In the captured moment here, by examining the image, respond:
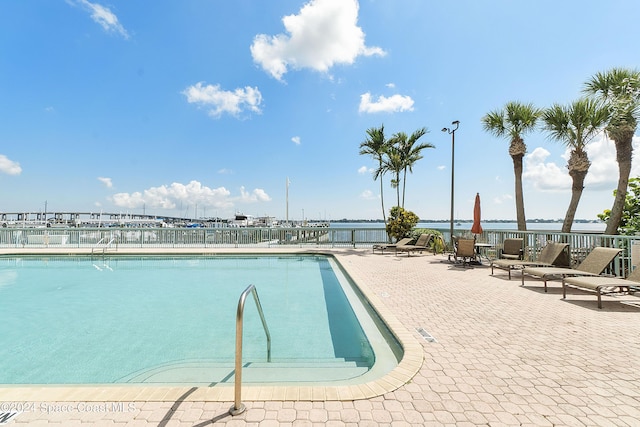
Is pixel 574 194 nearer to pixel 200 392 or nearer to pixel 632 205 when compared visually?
pixel 632 205

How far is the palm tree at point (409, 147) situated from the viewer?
15.4 metres

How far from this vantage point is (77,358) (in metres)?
3.39

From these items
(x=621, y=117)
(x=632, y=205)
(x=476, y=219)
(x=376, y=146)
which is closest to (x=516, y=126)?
(x=621, y=117)

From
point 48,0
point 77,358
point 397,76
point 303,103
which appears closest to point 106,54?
point 48,0

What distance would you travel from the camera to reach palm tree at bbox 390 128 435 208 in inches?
607

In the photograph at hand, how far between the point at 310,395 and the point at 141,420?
44.1 inches

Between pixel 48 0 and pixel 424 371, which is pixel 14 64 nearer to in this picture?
pixel 48 0

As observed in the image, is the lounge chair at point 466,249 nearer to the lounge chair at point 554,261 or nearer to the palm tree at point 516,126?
the lounge chair at point 554,261

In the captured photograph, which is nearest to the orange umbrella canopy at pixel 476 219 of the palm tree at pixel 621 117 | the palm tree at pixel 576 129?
the palm tree at pixel 576 129

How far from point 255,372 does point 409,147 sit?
49.3ft

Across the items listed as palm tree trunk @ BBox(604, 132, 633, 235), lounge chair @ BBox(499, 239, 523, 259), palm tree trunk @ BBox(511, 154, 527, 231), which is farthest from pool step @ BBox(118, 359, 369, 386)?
palm tree trunk @ BBox(511, 154, 527, 231)

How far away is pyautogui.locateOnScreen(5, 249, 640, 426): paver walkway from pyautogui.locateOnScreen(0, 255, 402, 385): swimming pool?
56 centimetres

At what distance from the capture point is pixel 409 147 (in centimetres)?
1556

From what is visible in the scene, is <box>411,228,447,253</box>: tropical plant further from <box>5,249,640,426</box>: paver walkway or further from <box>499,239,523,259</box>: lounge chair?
<box>5,249,640,426</box>: paver walkway
